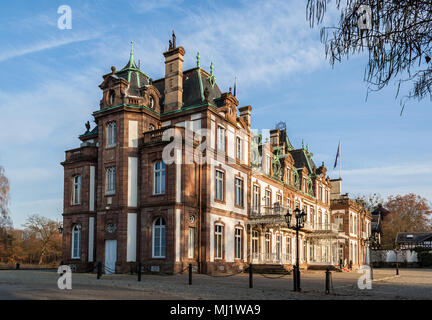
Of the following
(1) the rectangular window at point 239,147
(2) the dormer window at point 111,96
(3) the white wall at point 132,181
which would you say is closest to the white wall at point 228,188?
(1) the rectangular window at point 239,147

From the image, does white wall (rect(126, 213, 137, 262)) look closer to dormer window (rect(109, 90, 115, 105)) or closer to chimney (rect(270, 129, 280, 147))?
dormer window (rect(109, 90, 115, 105))

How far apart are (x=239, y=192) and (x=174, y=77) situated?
9.67 m

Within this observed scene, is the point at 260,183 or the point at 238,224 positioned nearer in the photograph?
the point at 238,224

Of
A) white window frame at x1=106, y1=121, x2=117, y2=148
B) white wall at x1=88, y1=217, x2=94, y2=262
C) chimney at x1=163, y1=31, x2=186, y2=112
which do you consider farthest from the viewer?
chimney at x1=163, y1=31, x2=186, y2=112

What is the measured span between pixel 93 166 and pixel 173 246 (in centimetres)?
897

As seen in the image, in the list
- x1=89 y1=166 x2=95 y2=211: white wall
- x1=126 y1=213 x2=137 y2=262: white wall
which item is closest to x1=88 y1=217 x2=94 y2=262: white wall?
x1=89 y1=166 x2=95 y2=211: white wall

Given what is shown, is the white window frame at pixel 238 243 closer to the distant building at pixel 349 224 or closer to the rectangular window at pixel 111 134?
the rectangular window at pixel 111 134

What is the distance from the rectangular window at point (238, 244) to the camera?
32500 millimetres

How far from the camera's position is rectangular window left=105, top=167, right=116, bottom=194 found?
96.5 ft

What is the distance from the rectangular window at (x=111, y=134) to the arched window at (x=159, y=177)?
3.55 m

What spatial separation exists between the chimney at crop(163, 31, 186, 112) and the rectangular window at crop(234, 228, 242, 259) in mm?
9972

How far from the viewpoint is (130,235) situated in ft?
92.3
